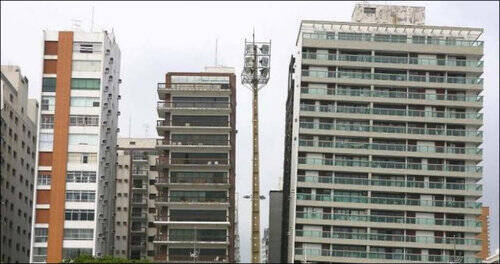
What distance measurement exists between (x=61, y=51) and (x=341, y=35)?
137 feet

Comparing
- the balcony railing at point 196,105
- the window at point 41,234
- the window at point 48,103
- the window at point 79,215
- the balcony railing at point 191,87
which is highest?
the balcony railing at point 191,87

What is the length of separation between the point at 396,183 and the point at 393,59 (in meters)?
19.0

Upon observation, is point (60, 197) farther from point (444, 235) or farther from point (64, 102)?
point (444, 235)

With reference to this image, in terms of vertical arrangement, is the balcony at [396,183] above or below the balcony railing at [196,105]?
below

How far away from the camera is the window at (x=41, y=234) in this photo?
398 feet

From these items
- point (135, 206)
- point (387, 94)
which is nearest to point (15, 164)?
point (135, 206)

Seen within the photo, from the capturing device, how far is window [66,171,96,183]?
124 m

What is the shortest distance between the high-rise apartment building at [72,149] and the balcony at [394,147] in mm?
30128

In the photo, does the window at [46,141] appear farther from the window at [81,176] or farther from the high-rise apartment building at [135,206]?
the high-rise apartment building at [135,206]

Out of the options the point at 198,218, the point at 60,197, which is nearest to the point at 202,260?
the point at 198,218

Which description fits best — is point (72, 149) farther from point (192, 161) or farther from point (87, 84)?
point (192, 161)

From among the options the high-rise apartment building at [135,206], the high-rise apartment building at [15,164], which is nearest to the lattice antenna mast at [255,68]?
the high-rise apartment building at [15,164]

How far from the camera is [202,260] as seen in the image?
12875 cm

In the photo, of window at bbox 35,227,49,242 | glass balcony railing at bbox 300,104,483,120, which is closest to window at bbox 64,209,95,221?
window at bbox 35,227,49,242
